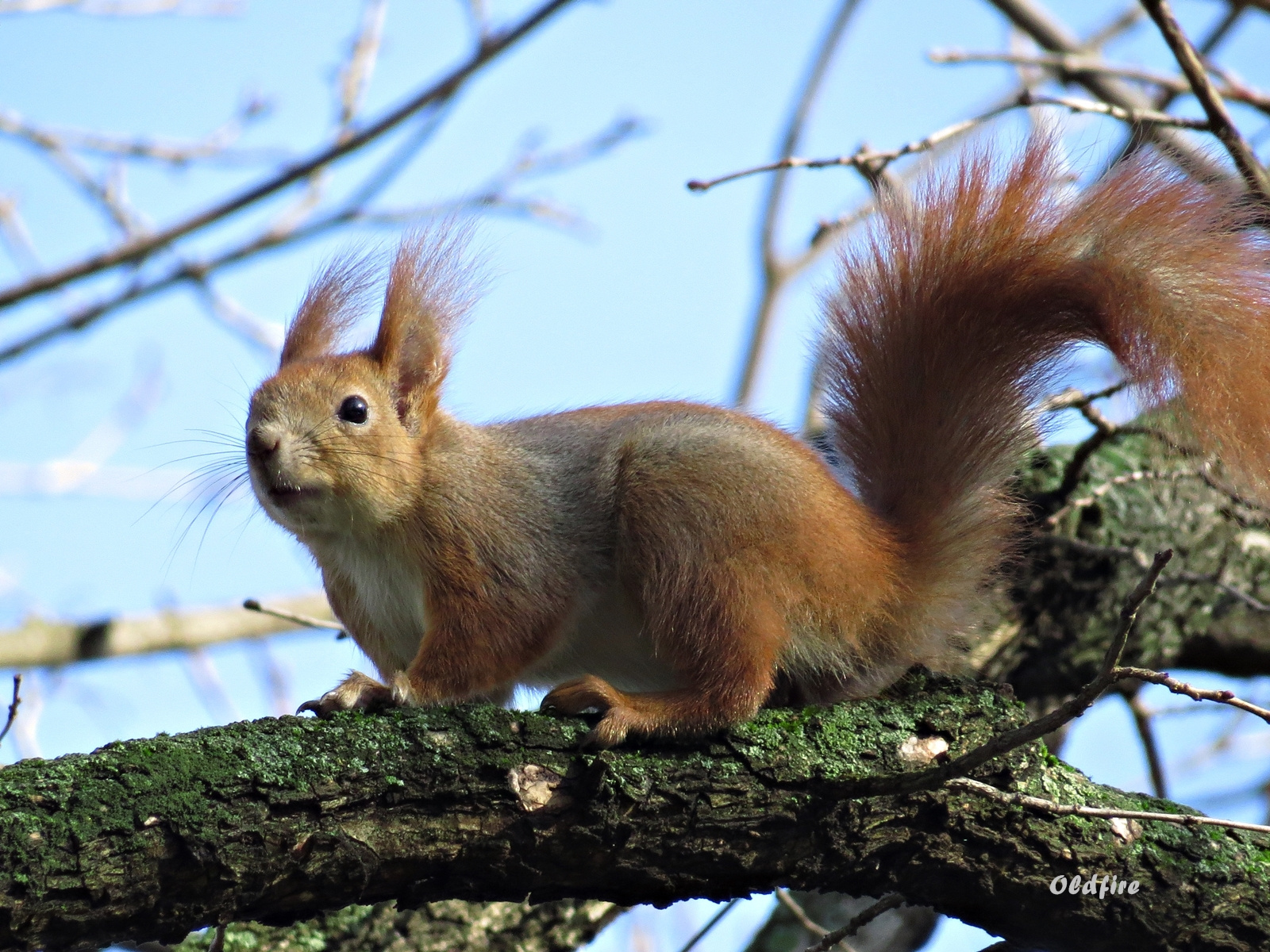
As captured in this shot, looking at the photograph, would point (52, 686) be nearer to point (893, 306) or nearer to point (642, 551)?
point (642, 551)

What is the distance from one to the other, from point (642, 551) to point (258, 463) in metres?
0.93

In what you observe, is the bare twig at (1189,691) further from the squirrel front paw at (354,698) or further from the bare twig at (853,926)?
the squirrel front paw at (354,698)

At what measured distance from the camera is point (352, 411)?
3.07 m

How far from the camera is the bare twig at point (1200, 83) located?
10.1 ft

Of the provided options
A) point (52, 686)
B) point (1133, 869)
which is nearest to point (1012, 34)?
point (1133, 869)

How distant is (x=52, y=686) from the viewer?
533 cm

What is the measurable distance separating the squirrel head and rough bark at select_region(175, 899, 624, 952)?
3.39ft

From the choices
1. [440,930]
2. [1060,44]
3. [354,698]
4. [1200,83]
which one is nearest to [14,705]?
[354,698]

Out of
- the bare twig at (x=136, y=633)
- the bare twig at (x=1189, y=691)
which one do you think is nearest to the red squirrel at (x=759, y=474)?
the bare twig at (x=1189, y=691)

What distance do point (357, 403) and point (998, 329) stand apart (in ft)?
5.15

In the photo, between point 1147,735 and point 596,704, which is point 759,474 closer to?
point 596,704

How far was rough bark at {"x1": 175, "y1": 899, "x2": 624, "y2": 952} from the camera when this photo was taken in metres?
3.16

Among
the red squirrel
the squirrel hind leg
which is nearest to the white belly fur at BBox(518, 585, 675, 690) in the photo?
the red squirrel

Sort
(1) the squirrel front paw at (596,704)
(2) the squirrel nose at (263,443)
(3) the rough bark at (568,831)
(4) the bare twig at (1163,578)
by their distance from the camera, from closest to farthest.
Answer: (3) the rough bark at (568,831), (1) the squirrel front paw at (596,704), (2) the squirrel nose at (263,443), (4) the bare twig at (1163,578)
